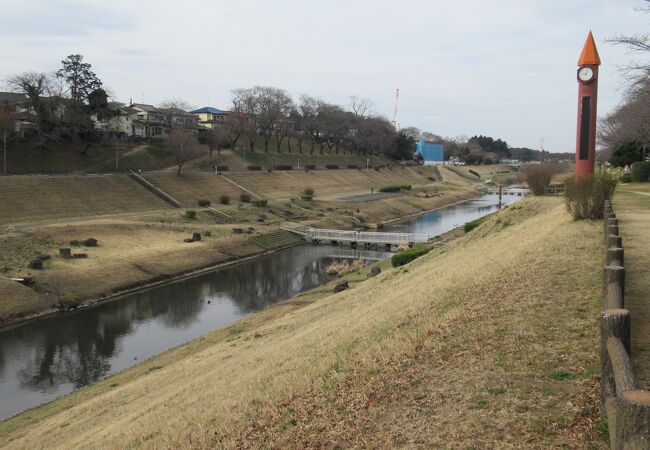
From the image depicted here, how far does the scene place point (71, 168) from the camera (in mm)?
64375

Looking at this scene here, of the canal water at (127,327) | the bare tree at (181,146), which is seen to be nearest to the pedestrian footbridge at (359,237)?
the canal water at (127,327)

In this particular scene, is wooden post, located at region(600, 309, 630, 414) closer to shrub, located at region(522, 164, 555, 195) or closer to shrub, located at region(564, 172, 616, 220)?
shrub, located at region(564, 172, 616, 220)

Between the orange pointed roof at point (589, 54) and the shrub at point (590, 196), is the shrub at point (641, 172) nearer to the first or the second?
the orange pointed roof at point (589, 54)

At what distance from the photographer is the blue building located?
547 ft

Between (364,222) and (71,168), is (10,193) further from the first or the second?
(364,222)

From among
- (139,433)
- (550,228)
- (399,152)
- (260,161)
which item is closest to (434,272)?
(550,228)

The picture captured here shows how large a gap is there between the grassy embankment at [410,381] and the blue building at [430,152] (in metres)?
151

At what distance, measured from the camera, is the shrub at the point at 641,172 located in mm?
49438

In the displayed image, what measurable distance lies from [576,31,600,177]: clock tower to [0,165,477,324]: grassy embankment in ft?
85.0

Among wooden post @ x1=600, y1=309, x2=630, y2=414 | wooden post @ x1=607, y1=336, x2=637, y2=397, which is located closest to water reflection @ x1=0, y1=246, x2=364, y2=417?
wooden post @ x1=600, y1=309, x2=630, y2=414

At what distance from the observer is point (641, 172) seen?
49.8 meters

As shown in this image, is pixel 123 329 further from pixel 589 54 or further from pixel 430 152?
pixel 430 152

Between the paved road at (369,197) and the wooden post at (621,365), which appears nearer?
the wooden post at (621,365)

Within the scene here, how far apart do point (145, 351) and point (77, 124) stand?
51.9m
